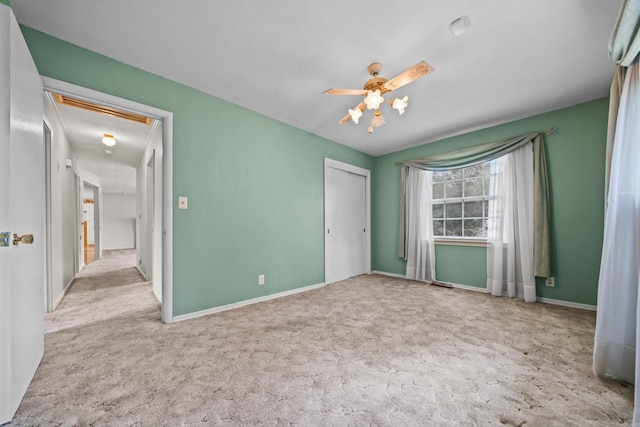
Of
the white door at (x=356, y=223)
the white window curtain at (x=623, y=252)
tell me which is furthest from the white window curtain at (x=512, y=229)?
the white door at (x=356, y=223)

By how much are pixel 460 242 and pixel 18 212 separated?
463 centimetres

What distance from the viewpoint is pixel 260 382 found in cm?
150

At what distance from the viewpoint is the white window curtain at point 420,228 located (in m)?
4.16

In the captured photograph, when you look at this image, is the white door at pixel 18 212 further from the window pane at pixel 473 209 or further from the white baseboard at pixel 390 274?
the window pane at pixel 473 209

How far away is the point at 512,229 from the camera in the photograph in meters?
3.32

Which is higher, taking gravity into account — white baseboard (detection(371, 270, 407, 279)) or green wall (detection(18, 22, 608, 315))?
green wall (detection(18, 22, 608, 315))

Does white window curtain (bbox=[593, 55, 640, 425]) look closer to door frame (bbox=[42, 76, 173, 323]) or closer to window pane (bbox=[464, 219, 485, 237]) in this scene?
window pane (bbox=[464, 219, 485, 237])

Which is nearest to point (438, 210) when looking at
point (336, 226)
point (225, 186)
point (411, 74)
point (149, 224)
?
point (336, 226)

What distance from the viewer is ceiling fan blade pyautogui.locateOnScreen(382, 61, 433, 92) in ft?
6.00

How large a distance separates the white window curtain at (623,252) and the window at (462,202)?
7.12ft

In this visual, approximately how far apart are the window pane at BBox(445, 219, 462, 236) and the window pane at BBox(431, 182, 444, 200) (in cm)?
46

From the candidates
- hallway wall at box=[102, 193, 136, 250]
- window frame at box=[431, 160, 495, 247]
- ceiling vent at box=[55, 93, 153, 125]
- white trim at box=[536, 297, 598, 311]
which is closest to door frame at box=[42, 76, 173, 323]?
ceiling vent at box=[55, 93, 153, 125]

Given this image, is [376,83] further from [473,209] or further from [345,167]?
[473,209]

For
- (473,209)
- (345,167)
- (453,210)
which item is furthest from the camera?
(345,167)
